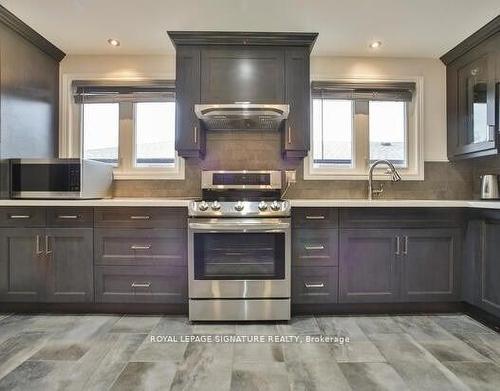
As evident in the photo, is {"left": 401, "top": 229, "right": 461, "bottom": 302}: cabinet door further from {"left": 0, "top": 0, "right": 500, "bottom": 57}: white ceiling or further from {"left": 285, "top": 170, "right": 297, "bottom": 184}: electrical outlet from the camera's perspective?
{"left": 0, "top": 0, "right": 500, "bottom": 57}: white ceiling

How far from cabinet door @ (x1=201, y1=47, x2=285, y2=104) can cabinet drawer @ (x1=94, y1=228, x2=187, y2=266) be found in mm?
1216

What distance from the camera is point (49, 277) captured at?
8.04 ft

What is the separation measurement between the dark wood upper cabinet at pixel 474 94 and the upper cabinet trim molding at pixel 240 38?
135cm

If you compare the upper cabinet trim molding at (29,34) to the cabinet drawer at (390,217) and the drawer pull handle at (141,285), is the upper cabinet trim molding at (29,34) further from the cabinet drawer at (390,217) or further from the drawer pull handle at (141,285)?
the cabinet drawer at (390,217)

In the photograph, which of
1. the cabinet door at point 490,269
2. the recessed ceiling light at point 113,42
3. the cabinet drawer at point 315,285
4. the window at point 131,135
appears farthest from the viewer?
the window at point 131,135

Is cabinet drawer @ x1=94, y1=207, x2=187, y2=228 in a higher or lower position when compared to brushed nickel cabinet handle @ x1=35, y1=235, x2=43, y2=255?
higher

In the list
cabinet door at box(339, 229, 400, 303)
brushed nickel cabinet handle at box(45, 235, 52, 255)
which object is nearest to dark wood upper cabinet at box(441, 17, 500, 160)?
cabinet door at box(339, 229, 400, 303)

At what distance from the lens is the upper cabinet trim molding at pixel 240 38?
2697mm

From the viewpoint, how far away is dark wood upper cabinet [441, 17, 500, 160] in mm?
2479

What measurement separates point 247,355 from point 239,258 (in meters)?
0.70

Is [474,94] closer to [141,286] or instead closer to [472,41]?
[472,41]

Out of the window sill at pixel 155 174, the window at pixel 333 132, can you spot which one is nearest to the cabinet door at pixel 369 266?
the window at pixel 333 132

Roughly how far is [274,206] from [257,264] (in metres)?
0.46

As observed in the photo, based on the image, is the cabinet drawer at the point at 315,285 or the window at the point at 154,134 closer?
the cabinet drawer at the point at 315,285
